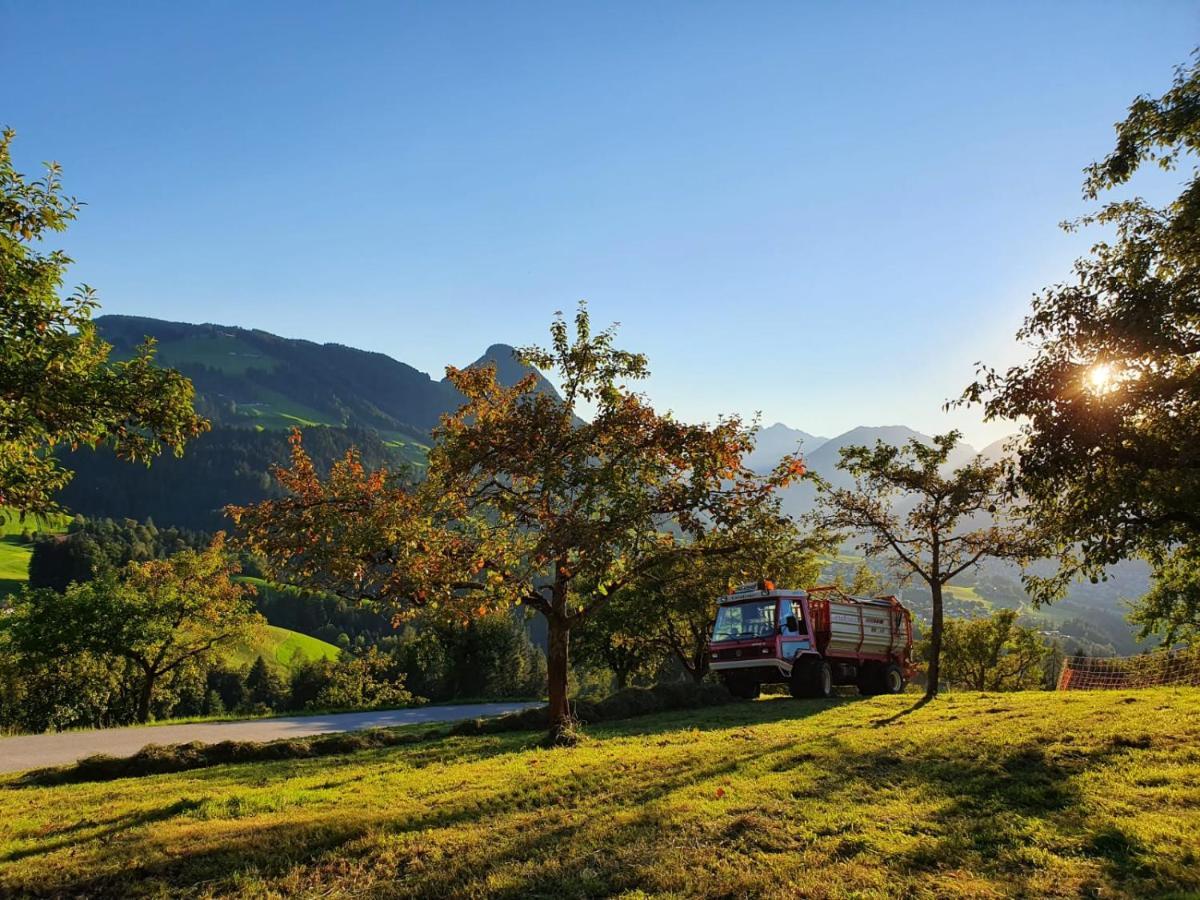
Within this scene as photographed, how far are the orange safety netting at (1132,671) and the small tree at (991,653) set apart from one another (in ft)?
47.3

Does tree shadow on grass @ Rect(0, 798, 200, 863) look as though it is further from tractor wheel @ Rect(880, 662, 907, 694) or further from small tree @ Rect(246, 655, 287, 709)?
small tree @ Rect(246, 655, 287, 709)

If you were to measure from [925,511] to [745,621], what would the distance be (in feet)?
22.4

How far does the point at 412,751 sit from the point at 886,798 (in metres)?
10.1

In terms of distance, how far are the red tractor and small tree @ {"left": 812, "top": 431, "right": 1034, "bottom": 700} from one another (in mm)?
2522

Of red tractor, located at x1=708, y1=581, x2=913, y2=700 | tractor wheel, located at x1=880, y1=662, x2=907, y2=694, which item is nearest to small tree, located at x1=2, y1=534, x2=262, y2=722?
red tractor, located at x1=708, y1=581, x2=913, y2=700

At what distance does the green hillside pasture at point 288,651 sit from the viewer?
110 meters

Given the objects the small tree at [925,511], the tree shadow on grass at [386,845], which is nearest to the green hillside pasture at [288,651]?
the small tree at [925,511]

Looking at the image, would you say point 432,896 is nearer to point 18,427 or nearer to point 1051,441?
point 18,427

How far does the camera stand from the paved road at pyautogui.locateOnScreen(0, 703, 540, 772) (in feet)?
55.4

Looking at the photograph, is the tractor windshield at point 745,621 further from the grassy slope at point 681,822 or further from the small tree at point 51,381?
the small tree at point 51,381

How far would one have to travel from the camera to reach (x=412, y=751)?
47.3ft

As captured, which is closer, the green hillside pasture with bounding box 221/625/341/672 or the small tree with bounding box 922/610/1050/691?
the small tree with bounding box 922/610/1050/691

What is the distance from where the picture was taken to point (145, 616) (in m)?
32.8

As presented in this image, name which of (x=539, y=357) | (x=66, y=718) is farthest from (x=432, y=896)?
(x=66, y=718)
